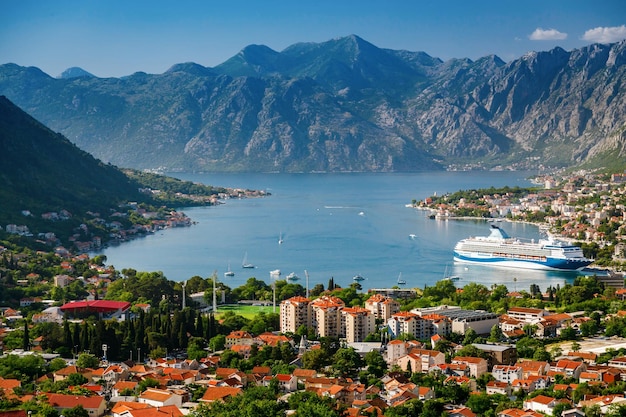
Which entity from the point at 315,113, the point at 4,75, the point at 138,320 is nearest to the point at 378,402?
the point at 138,320

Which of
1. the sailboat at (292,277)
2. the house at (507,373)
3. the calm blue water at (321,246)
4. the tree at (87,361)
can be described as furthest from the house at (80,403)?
the sailboat at (292,277)

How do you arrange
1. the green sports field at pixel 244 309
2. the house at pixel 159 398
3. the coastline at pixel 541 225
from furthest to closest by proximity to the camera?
the coastline at pixel 541 225
the green sports field at pixel 244 309
the house at pixel 159 398

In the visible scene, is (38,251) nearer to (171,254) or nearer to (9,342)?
(171,254)

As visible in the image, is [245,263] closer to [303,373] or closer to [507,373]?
[303,373]

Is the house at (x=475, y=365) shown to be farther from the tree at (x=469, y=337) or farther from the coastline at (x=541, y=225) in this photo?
the coastline at (x=541, y=225)

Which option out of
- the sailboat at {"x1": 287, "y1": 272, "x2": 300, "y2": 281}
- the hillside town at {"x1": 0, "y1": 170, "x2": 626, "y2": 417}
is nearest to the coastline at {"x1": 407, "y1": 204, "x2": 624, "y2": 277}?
the hillside town at {"x1": 0, "y1": 170, "x2": 626, "y2": 417}

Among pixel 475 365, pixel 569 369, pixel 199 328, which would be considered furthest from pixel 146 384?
pixel 569 369
